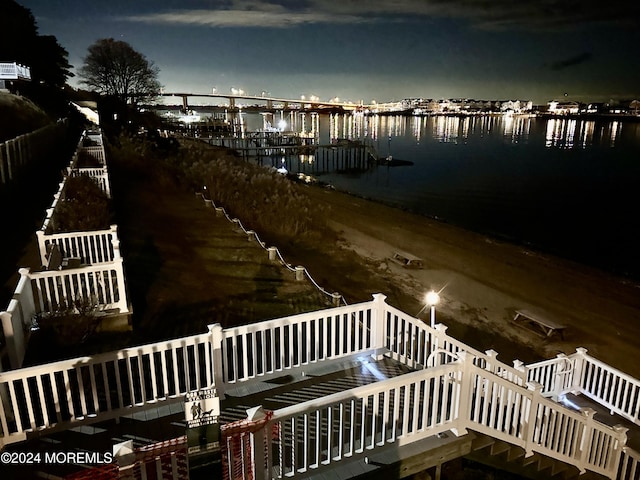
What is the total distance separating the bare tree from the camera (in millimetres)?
63250

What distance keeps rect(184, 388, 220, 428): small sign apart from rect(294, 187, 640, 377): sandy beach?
10.3 metres

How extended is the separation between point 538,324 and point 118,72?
67164 millimetres

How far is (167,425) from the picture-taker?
5.50m

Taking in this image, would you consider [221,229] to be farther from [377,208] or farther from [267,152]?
[267,152]

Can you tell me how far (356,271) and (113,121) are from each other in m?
43.7

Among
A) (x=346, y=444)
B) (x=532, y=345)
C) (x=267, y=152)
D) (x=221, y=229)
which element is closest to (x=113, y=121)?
(x=267, y=152)

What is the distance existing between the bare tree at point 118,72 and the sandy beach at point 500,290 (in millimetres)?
51939

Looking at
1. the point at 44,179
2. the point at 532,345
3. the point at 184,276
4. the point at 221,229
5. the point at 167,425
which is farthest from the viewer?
the point at 44,179

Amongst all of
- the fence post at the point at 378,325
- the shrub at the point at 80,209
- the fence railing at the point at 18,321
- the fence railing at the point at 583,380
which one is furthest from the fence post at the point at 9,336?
the fence railing at the point at 583,380

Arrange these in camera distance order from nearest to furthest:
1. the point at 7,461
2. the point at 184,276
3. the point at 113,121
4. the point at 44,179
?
1. the point at 7,461
2. the point at 184,276
3. the point at 44,179
4. the point at 113,121

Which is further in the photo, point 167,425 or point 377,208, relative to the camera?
point 377,208

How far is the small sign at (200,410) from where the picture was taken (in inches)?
160

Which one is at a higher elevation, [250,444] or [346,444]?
[250,444]

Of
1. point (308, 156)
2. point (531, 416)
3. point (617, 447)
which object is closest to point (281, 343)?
point (531, 416)
